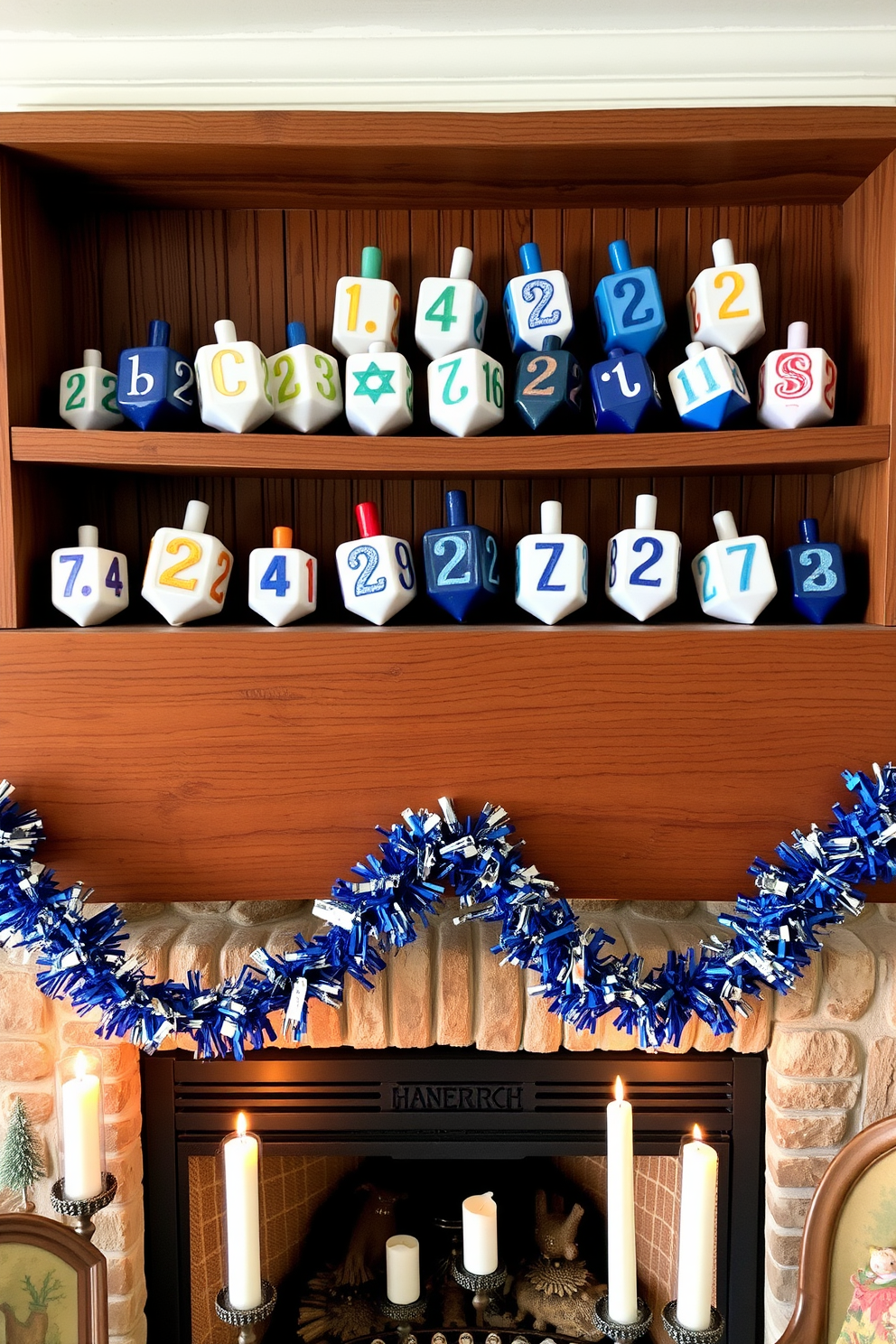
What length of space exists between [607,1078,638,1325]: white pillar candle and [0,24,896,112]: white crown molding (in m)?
1.27

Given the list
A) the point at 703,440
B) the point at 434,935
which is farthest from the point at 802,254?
the point at 434,935

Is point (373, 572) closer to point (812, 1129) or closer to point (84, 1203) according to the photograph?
point (84, 1203)

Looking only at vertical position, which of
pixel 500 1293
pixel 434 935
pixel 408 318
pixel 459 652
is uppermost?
pixel 408 318

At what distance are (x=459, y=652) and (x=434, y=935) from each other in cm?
41

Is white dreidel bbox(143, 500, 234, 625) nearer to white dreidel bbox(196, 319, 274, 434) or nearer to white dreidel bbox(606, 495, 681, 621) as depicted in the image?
white dreidel bbox(196, 319, 274, 434)

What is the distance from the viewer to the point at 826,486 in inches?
50.4

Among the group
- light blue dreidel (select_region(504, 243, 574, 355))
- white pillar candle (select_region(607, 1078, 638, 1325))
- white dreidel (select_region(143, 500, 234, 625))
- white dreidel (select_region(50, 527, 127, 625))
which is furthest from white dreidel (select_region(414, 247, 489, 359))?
white pillar candle (select_region(607, 1078, 638, 1325))

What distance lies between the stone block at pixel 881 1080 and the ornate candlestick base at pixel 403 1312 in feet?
2.29

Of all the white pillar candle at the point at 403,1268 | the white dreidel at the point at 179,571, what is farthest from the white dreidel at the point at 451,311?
the white pillar candle at the point at 403,1268

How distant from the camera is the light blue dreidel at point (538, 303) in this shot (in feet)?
3.84

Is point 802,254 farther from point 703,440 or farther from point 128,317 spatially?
point 128,317

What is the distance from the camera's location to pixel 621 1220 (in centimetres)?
100

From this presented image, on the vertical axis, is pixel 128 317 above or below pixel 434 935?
above

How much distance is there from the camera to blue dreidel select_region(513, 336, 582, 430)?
1.15 metres
